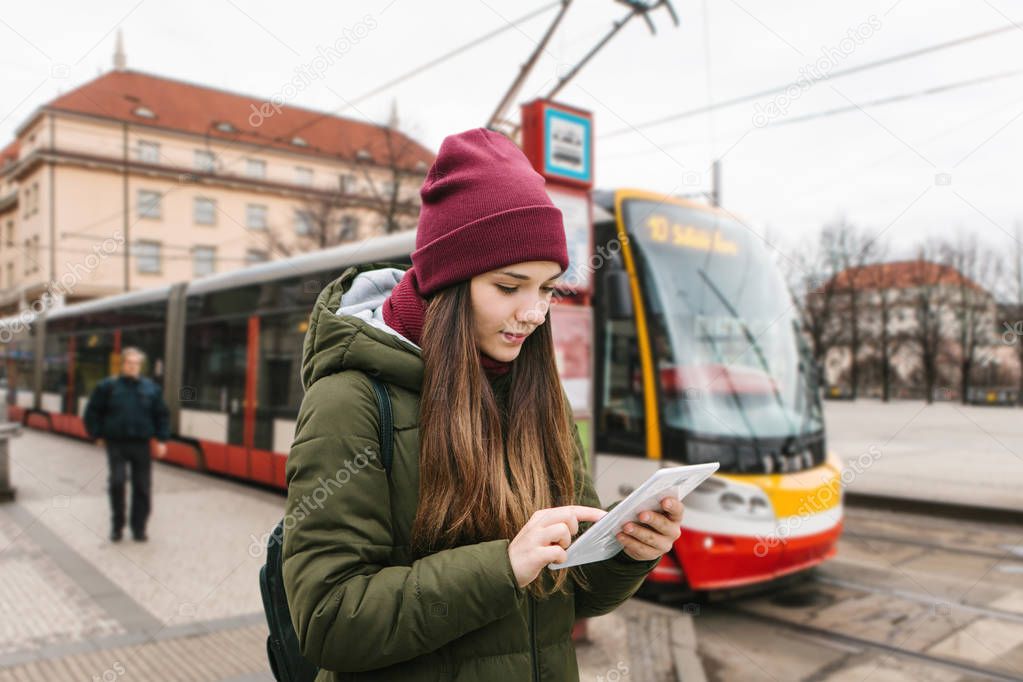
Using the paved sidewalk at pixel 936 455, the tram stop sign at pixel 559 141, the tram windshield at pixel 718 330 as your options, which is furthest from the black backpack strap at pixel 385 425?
the paved sidewalk at pixel 936 455

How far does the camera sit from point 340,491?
130cm

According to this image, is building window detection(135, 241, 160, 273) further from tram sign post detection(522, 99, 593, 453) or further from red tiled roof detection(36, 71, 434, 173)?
tram sign post detection(522, 99, 593, 453)

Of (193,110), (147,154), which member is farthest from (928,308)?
(193,110)

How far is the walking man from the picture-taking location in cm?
752

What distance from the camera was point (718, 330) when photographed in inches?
241

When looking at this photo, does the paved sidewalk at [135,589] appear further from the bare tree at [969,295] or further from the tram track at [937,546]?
the bare tree at [969,295]

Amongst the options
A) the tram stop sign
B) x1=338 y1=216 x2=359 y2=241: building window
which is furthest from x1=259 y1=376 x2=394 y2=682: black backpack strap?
x1=338 y1=216 x2=359 y2=241: building window

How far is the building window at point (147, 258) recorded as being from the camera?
1605 inches

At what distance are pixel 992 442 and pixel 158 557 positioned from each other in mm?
18423

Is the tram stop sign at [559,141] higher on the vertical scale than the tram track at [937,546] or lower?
higher

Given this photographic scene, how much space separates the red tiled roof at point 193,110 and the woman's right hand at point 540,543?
37739 mm

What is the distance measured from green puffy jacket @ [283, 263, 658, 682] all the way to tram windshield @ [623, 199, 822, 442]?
4.52m

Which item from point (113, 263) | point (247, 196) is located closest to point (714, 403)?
point (247, 196)

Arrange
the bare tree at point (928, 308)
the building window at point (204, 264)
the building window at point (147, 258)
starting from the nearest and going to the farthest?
the bare tree at point (928, 308), the building window at point (147, 258), the building window at point (204, 264)
